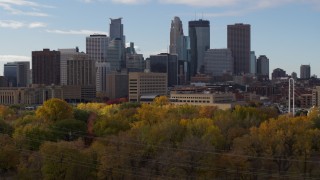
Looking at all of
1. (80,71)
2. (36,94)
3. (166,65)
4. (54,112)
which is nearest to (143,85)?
(36,94)

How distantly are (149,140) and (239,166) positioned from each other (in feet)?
19.2

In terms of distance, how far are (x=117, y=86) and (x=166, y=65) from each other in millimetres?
45626

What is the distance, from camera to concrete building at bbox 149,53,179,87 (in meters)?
169

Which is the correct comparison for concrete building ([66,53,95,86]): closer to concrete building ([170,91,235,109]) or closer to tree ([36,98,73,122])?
concrete building ([170,91,235,109])

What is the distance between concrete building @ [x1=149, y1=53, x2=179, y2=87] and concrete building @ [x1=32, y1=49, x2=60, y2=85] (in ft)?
109

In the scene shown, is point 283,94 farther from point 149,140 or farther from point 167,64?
point 149,140

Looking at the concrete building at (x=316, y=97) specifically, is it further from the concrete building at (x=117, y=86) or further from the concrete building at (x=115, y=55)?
the concrete building at (x=115, y=55)

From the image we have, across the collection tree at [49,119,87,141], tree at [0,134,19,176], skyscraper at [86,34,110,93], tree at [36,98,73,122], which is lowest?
tree at [0,134,19,176]

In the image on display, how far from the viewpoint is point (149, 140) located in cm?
3148

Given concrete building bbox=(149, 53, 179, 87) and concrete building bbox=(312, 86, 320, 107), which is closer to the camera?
concrete building bbox=(312, 86, 320, 107)

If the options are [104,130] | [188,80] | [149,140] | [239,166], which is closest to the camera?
[239,166]

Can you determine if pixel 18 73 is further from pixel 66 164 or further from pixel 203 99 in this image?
pixel 66 164

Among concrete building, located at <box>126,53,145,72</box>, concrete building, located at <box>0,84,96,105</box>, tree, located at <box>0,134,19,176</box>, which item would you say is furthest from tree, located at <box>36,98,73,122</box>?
concrete building, located at <box>126,53,145,72</box>

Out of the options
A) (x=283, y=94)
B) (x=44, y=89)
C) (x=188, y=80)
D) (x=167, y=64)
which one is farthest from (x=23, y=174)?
(x=188, y=80)
